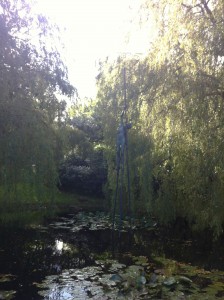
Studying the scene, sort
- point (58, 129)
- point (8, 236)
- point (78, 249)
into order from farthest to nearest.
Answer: point (8, 236), point (78, 249), point (58, 129)

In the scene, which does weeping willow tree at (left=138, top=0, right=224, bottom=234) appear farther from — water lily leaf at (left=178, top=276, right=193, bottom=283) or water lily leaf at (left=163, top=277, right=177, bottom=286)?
water lily leaf at (left=163, top=277, right=177, bottom=286)

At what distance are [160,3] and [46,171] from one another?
4265 mm

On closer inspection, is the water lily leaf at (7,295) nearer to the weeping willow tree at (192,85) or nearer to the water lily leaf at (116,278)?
the water lily leaf at (116,278)

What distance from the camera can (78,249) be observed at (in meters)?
9.82

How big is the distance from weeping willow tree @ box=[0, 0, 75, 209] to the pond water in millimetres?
1668

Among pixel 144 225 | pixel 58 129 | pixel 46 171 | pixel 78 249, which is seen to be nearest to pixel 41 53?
pixel 58 129

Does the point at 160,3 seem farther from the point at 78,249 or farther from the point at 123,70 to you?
the point at 78,249

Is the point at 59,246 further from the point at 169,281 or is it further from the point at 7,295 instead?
the point at 169,281

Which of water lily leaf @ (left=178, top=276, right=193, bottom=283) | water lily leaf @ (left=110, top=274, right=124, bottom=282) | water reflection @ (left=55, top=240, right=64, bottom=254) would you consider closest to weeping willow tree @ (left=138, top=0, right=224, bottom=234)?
water lily leaf @ (left=178, top=276, right=193, bottom=283)

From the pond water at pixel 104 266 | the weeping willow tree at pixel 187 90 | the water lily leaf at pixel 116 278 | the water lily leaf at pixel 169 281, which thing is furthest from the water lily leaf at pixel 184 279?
the weeping willow tree at pixel 187 90

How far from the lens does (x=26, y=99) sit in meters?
7.32

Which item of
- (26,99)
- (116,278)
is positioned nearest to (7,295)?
(116,278)

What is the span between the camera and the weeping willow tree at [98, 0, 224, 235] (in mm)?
6777

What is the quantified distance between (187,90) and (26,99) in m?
3.13
